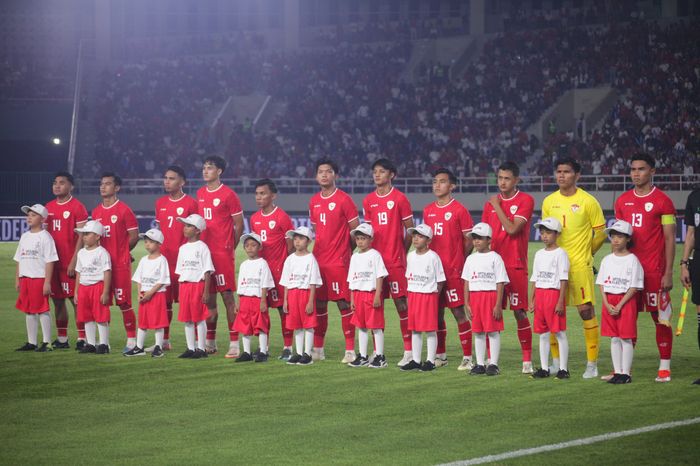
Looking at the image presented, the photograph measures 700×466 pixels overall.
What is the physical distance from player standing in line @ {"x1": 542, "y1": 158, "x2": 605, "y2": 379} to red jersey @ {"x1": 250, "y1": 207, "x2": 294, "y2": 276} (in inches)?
146

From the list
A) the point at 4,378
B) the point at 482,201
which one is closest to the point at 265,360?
the point at 4,378

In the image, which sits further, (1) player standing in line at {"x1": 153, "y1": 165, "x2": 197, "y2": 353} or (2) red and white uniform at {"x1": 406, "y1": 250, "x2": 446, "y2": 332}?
(1) player standing in line at {"x1": 153, "y1": 165, "x2": 197, "y2": 353}

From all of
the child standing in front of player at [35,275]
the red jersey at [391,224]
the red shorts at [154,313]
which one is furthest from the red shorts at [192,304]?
the red jersey at [391,224]

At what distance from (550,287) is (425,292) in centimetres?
151

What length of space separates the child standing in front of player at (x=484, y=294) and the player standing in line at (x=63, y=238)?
5.76 meters

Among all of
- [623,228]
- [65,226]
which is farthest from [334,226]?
[65,226]

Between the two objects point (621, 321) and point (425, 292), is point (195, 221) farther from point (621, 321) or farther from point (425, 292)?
point (621, 321)

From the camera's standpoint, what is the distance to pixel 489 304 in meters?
12.6

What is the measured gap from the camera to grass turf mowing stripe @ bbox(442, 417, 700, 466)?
8.24 m

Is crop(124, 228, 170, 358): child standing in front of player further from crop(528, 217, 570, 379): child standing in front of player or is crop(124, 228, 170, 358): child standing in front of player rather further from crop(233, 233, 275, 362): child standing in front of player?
crop(528, 217, 570, 379): child standing in front of player

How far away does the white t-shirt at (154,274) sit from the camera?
14500mm

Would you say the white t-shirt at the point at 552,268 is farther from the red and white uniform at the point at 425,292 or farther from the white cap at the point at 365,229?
the white cap at the point at 365,229

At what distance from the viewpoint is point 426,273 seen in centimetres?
1310

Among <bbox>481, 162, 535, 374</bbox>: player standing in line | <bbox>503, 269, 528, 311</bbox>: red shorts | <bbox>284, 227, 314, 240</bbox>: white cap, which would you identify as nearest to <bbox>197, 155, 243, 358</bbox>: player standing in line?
<bbox>284, 227, 314, 240</bbox>: white cap
